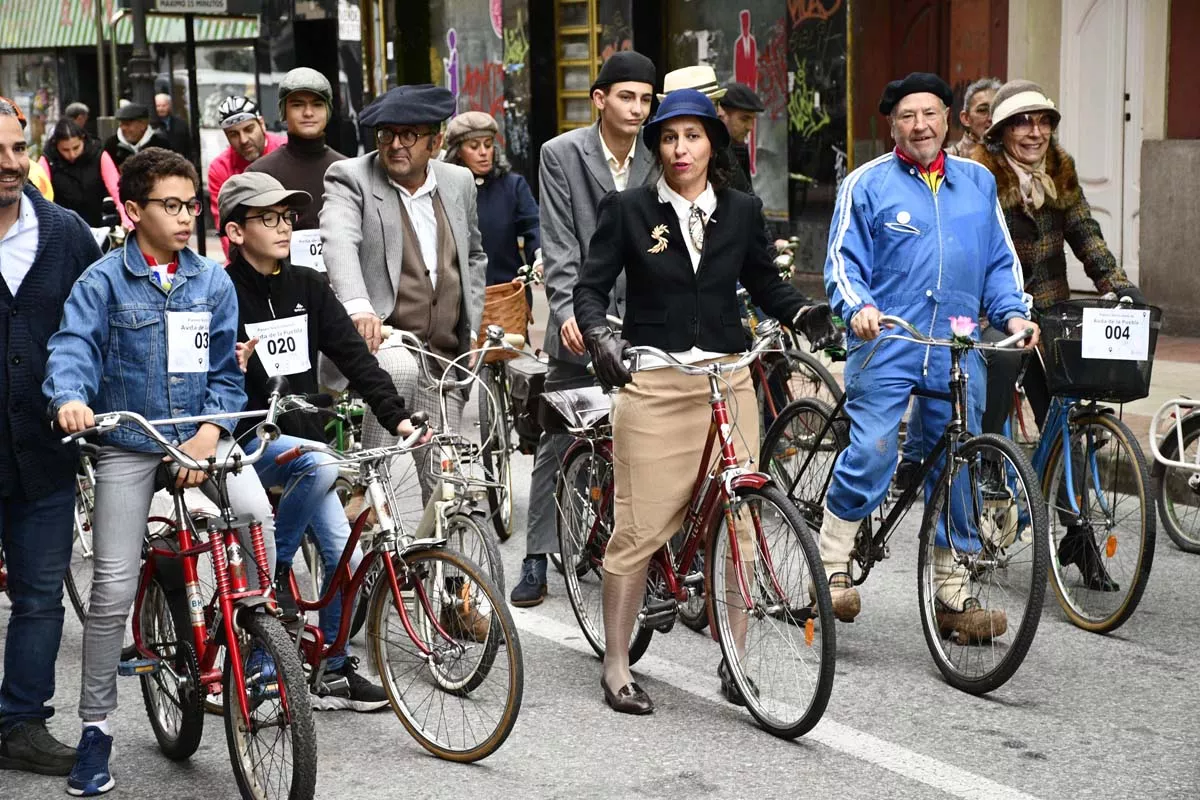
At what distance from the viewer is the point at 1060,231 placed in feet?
21.9

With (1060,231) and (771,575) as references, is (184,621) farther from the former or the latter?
(1060,231)

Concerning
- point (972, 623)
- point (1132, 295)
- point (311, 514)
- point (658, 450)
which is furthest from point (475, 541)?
point (1132, 295)

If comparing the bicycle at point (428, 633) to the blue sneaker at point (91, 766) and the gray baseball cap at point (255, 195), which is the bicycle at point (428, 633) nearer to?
the blue sneaker at point (91, 766)

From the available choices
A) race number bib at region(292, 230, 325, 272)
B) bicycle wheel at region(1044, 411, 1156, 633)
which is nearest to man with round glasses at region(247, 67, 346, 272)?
race number bib at region(292, 230, 325, 272)

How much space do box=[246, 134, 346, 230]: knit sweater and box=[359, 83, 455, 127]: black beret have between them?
5.79 feet

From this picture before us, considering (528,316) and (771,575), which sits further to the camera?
(528,316)

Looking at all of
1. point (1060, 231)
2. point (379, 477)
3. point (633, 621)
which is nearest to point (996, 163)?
point (1060, 231)

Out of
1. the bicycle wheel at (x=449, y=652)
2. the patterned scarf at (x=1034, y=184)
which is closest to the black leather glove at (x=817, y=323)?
the bicycle wheel at (x=449, y=652)

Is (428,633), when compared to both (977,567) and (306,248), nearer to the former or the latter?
(977,567)

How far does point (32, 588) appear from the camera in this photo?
5020 millimetres

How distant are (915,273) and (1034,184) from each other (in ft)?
3.56

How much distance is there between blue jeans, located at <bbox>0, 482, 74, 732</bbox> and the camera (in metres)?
5.01

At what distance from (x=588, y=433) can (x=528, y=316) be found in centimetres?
251

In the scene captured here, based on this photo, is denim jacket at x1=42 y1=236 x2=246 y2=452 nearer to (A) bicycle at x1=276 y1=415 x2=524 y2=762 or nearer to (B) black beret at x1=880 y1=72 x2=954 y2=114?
(A) bicycle at x1=276 y1=415 x2=524 y2=762
